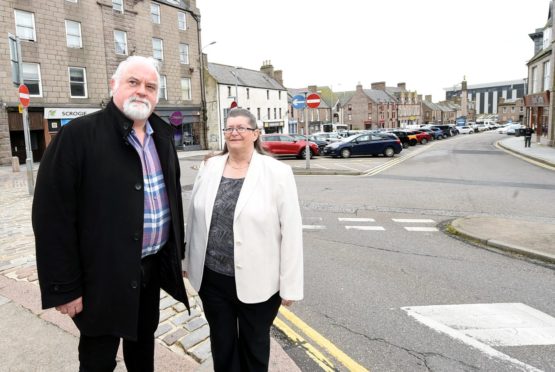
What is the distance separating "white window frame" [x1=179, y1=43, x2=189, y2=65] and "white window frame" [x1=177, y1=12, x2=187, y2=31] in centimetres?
137

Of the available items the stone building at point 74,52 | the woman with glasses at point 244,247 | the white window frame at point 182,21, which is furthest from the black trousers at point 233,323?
the white window frame at point 182,21

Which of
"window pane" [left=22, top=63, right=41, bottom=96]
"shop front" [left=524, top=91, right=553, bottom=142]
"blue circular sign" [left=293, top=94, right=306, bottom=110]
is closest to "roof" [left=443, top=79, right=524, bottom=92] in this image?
"shop front" [left=524, top=91, right=553, bottom=142]

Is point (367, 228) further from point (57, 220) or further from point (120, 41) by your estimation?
point (120, 41)

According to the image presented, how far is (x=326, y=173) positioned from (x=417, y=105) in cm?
9014

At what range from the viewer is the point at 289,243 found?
2.59 meters

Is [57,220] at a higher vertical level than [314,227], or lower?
higher

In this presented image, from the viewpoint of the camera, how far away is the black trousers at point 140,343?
93.5 inches

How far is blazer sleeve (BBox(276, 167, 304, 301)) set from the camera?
2568mm

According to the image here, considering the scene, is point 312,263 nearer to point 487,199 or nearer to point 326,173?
point 487,199

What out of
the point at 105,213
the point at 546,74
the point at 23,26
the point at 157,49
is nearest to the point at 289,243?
the point at 105,213

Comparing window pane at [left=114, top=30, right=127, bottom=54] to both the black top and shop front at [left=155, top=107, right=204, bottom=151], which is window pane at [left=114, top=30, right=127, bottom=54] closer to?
shop front at [left=155, top=107, right=204, bottom=151]

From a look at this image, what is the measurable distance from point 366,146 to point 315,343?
22.6m

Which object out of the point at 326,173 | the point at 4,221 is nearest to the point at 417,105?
the point at 326,173

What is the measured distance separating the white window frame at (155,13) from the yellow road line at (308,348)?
32.9m
